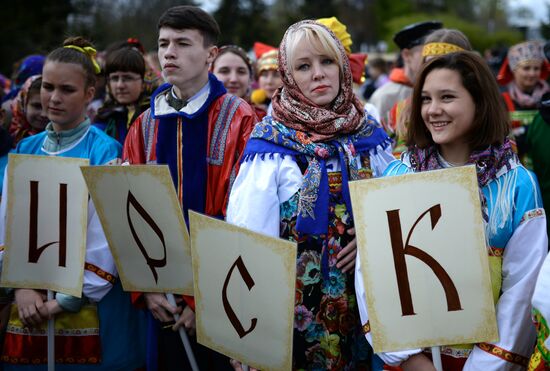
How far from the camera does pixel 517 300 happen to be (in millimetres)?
2195

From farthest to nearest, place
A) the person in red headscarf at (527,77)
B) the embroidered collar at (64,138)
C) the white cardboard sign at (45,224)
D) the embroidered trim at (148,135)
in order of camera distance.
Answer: the person in red headscarf at (527,77), the embroidered collar at (64,138), the embroidered trim at (148,135), the white cardboard sign at (45,224)

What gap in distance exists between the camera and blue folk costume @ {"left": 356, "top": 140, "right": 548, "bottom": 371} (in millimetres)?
2176

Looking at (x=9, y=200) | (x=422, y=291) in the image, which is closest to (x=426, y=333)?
(x=422, y=291)

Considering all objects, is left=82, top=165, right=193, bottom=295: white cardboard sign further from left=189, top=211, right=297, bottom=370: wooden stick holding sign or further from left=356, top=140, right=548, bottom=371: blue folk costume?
left=356, top=140, right=548, bottom=371: blue folk costume

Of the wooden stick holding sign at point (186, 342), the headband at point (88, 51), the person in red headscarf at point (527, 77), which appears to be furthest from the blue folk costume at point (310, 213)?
the person in red headscarf at point (527, 77)

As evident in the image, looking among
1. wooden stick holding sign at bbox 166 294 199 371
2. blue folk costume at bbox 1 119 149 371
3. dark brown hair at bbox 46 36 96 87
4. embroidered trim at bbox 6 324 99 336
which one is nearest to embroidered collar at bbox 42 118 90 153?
blue folk costume at bbox 1 119 149 371

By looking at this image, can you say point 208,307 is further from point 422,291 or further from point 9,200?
point 9,200

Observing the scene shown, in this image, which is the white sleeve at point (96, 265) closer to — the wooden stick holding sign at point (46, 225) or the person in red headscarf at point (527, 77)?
the wooden stick holding sign at point (46, 225)

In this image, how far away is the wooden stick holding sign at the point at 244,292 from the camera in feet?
7.04

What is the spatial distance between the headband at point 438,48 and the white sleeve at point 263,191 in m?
1.67

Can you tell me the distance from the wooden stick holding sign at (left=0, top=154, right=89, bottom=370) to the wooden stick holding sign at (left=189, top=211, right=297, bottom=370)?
82cm

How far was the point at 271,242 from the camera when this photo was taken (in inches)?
83.7

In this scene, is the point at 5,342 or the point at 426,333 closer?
the point at 426,333

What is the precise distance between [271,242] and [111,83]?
8.56 feet
